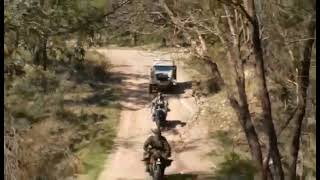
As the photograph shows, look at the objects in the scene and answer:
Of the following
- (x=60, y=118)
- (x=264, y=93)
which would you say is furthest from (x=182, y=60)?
(x=60, y=118)

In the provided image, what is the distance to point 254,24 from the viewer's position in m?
1.79

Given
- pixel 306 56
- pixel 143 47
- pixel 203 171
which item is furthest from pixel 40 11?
pixel 203 171

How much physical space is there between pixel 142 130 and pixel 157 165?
35 centimetres

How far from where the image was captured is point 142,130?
123 inches

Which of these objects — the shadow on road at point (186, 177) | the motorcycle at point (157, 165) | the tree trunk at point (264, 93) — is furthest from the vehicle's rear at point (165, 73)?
the tree trunk at point (264, 93)

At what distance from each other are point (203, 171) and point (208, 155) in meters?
0.14

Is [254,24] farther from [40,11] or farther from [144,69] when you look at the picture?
[144,69]

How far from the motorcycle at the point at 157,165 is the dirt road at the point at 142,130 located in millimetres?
65

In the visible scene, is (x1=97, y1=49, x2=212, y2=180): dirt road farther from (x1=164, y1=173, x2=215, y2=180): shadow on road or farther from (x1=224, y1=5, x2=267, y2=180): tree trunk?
(x1=224, y1=5, x2=267, y2=180): tree trunk

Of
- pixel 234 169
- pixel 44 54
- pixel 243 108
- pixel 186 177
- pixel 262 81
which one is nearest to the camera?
pixel 262 81

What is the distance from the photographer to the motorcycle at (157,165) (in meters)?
2.81

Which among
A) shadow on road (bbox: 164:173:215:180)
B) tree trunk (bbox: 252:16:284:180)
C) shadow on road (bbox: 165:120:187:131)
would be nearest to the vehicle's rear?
shadow on road (bbox: 165:120:187:131)

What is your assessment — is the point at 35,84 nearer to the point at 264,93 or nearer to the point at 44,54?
the point at 44,54

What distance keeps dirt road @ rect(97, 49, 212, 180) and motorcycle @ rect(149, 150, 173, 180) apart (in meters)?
0.07
